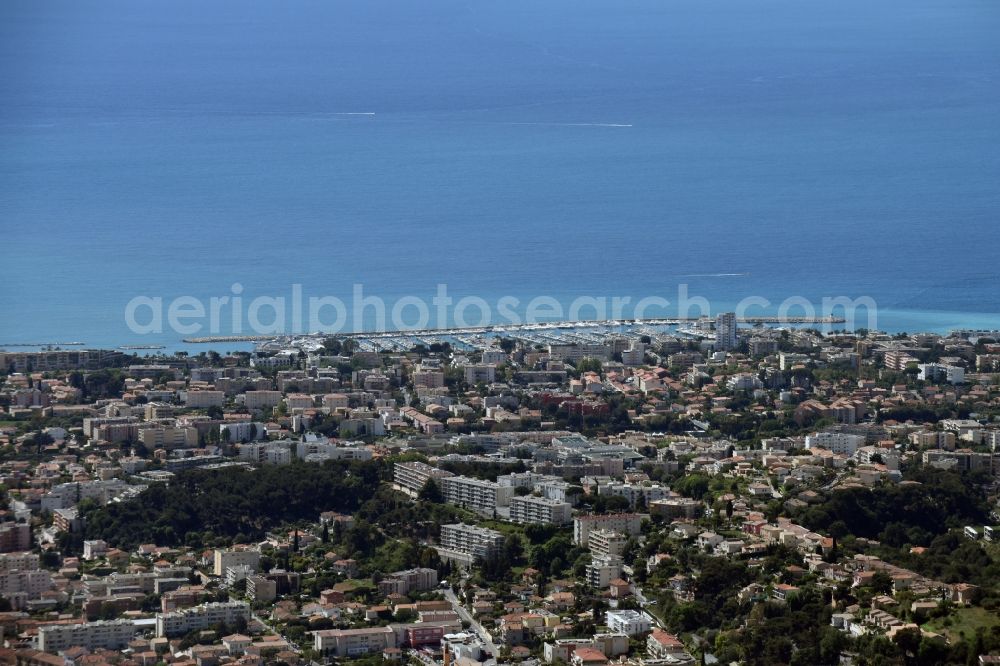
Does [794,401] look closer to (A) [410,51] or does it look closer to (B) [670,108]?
(B) [670,108]

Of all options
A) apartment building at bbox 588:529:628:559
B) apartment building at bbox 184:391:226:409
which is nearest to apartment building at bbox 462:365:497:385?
apartment building at bbox 184:391:226:409

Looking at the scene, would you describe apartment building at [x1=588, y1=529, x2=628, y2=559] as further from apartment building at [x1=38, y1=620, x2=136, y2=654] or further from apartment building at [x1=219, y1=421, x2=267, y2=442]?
apartment building at [x1=219, y1=421, x2=267, y2=442]

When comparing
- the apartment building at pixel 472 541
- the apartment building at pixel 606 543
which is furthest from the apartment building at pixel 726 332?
the apartment building at pixel 606 543

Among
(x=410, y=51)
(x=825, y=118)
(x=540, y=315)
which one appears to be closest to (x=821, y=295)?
(x=540, y=315)

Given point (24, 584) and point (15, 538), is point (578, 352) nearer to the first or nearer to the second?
point (15, 538)


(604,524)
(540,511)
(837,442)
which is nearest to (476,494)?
(540,511)

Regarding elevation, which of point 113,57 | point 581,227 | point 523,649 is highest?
point 113,57
